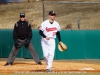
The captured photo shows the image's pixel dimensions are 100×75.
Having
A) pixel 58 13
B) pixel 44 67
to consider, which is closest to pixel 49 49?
pixel 44 67

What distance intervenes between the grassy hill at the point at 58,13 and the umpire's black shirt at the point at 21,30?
18.9 m

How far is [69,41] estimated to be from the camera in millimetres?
19938

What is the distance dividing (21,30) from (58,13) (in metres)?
24.4

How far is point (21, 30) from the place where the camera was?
46.6 ft

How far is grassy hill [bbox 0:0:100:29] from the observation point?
115 feet

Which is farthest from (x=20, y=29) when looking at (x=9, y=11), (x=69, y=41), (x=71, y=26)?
(x=9, y=11)

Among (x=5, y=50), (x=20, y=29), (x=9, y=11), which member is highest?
(x=20, y=29)

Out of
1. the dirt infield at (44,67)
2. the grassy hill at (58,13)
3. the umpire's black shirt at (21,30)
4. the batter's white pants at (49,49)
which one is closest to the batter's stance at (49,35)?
the batter's white pants at (49,49)

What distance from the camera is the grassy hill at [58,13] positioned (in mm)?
34938

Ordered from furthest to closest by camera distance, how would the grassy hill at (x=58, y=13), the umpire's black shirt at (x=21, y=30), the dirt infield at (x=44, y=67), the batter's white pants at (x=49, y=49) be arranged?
the grassy hill at (x=58, y=13) < the umpire's black shirt at (x=21, y=30) < the dirt infield at (x=44, y=67) < the batter's white pants at (x=49, y=49)

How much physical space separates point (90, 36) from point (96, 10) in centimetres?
1783

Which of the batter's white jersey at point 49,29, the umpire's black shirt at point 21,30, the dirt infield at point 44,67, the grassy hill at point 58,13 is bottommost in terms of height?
the grassy hill at point 58,13

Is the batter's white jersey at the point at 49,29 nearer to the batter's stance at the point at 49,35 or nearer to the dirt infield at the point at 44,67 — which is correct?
the batter's stance at the point at 49,35

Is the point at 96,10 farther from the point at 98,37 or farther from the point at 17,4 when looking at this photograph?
the point at 98,37
